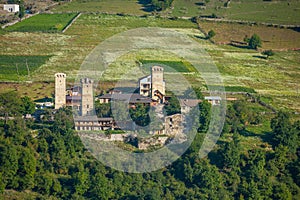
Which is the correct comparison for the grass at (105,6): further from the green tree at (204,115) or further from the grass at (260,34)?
the green tree at (204,115)

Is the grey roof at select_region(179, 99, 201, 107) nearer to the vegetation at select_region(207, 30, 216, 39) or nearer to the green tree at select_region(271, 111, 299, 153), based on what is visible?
the green tree at select_region(271, 111, 299, 153)

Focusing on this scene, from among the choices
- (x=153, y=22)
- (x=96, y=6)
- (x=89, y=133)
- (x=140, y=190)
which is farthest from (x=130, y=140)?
(x=96, y=6)

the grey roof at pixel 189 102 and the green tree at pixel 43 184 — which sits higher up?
the grey roof at pixel 189 102

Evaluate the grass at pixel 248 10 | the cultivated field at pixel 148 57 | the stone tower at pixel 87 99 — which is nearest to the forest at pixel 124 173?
the stone tower at pixel 87 99

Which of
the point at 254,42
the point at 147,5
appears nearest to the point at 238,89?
the point at 254,42

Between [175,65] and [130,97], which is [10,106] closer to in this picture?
[130,97]

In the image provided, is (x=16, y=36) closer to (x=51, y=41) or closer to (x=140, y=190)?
(x=51, y=41)

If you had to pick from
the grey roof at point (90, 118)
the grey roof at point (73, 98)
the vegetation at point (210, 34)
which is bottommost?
the grey roof at point (90, 118)
